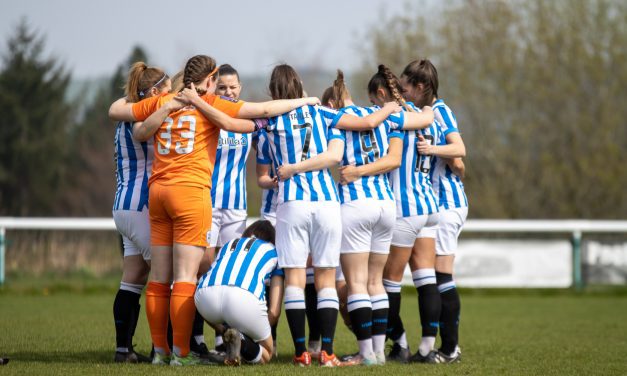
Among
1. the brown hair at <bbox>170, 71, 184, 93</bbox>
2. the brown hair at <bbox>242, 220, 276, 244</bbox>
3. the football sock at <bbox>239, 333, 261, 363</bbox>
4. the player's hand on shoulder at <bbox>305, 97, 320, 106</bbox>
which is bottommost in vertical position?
the football sock at <bbox>239, 333, 261, 363</bbox>

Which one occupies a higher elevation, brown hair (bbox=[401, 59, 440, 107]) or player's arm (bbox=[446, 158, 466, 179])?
brown hair (bbox=[401, 59, 440, 107])

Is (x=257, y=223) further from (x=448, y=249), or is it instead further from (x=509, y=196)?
(x=509, y=196)

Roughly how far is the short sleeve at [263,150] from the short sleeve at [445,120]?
1.37 meters

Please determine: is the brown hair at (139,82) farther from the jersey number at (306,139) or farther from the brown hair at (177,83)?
the jersey number at (306,139)

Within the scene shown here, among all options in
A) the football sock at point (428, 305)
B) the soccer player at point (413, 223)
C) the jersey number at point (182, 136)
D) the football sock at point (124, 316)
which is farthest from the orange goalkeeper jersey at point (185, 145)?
the football sock at point (428, 305)

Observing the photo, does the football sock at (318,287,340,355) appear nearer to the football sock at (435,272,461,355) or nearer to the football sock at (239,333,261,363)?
the football sock at (239,333,261,363)

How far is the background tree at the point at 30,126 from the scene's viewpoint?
27.4 m

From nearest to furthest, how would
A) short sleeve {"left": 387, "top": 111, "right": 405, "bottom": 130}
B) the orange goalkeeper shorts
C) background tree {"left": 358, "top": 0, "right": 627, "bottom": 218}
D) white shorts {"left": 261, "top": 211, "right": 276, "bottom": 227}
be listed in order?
the orange goalkeeper shorts, short sleeve {"left": 387, "top": 111, "right": 405, "bottom": 130}, white shorts {"left": 261, "top": 211, "right": 276, "bottom": 227}, background tree {"left": 358, "top": 0, "right": 627, "bottom": 218}

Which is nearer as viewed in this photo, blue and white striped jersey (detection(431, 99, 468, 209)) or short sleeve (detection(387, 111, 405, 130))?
short sleeve (detection(387, 111, 405, 130))

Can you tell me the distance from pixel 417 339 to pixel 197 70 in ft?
12.0

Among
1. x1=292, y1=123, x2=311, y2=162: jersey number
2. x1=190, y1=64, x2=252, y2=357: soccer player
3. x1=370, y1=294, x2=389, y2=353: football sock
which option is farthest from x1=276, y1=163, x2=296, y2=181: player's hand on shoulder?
x1=370, y1=294, x2=389, y2=353: football sock

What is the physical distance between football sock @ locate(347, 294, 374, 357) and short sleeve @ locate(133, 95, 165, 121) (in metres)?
1.88

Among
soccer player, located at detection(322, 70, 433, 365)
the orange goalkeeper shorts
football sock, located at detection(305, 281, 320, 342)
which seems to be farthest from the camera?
football sock, located at detection(305, 281, 320, 342)

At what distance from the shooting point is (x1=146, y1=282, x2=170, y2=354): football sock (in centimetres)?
584
